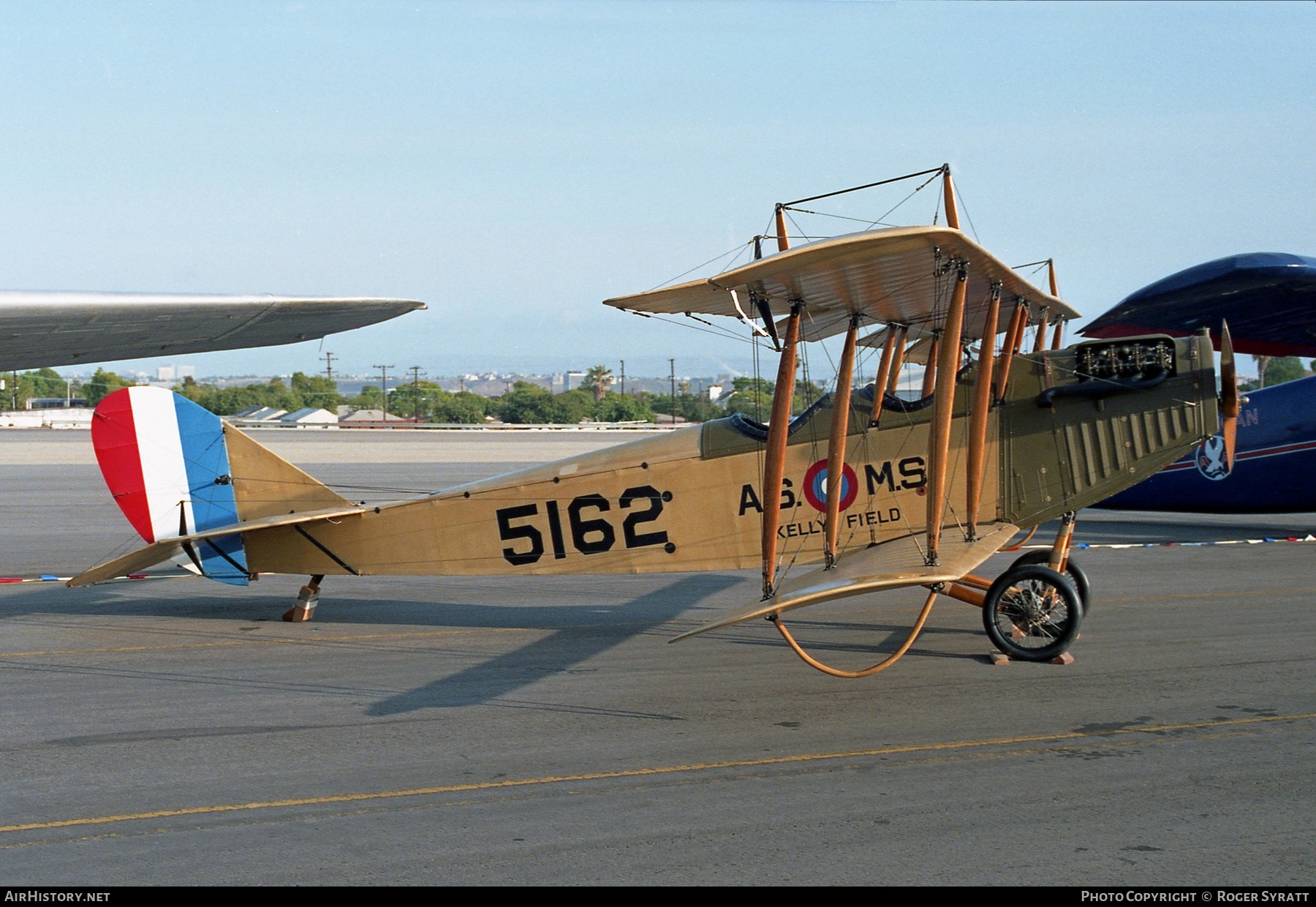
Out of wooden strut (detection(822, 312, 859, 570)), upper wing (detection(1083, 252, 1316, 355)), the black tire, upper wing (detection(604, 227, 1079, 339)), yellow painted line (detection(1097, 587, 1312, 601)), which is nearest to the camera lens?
upper wing (detection(604, 227, 1079, 339))

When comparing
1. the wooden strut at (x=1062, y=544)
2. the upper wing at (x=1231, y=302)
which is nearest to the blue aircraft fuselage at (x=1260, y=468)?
the upper wing at (x=1231, y=302)

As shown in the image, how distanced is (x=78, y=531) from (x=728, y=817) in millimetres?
15575

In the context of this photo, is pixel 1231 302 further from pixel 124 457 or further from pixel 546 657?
pixel 124 457

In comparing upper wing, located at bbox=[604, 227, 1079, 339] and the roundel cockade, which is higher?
upper wing, located at bbox=[604, 227, 1079, 339]

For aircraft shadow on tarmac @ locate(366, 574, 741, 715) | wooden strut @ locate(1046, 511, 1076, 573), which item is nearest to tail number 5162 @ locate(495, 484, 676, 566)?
aircraft shadow on tarmac @ locate(366, 574, 741, 715)

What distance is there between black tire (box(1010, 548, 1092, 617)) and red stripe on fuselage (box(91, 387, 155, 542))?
23.4 feet

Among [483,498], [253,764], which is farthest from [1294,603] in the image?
[253,764]

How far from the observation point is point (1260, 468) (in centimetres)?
1448

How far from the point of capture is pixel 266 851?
14.6ft

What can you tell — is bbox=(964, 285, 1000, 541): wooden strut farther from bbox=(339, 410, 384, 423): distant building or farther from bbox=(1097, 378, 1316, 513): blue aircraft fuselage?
bbox=(339, 410, 384, 423): distant building

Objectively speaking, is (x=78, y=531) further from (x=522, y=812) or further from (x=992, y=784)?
(x=992, y=784)

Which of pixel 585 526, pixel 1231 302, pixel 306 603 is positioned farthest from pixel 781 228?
pixel 1231 302

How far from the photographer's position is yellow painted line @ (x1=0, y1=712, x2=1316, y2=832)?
4.86m

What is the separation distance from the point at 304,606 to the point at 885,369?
5508 millimetres
